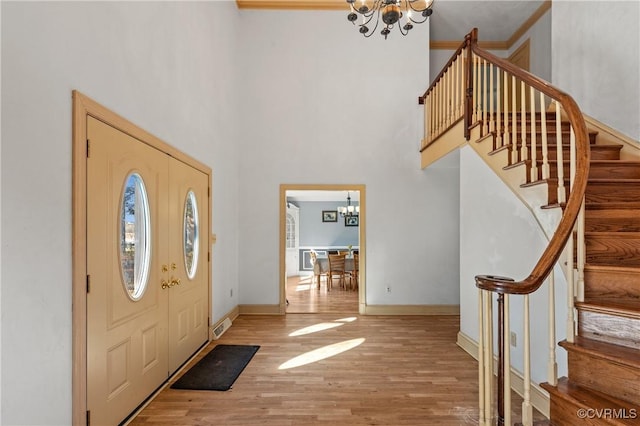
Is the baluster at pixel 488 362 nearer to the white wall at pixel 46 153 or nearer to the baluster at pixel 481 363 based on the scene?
the baluster at pixel 481 363

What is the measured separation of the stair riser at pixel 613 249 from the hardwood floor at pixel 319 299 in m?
3.81

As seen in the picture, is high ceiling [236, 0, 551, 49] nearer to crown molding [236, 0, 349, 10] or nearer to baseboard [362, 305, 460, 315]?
crown molding [236, 0, 349, 10]

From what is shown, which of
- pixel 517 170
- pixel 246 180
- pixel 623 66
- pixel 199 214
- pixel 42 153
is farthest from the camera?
pixel 246 180

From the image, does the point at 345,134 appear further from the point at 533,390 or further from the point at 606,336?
the point at 606,336

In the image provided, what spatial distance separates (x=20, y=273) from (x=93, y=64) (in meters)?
1.31

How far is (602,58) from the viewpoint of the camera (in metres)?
3.39

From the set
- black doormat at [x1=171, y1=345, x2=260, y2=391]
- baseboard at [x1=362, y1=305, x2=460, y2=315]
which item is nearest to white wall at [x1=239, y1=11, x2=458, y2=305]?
baseboard at [x1=362, y1=305, x2=460, y2=315]

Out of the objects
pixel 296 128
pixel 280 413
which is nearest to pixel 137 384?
pixel 280 413

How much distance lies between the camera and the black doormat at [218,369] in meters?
2.93

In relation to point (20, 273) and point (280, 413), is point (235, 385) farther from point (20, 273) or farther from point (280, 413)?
point (20, 273)

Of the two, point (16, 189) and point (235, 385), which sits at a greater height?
point (16, 189)

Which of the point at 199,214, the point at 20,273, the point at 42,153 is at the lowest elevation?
the point at 20,273

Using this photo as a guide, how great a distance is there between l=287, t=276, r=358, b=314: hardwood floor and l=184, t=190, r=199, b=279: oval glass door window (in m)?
2.29

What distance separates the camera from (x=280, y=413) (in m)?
2.52
